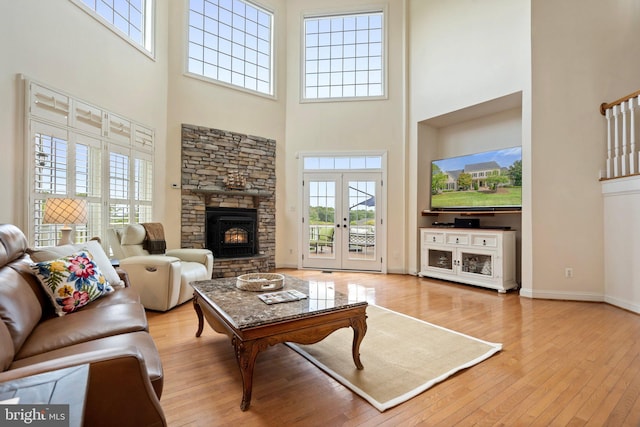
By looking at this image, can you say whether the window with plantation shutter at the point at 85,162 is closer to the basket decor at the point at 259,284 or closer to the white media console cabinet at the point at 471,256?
the basket decor at the point at 259,284

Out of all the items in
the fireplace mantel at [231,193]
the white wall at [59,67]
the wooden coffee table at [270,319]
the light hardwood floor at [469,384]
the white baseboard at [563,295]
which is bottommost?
the light hardwood floor at [469,384]

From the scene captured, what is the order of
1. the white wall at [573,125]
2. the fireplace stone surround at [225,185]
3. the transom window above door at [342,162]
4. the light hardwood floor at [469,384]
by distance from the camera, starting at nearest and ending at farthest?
the light hardwood floor at [469,384]
the white wall at [573,125]
the fireplace stone surround at [225,185]
the transom window above door at [342,162]

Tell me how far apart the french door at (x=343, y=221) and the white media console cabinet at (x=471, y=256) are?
0.89 meters

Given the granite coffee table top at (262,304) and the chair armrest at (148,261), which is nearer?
the granite coffee table top at (262,304)

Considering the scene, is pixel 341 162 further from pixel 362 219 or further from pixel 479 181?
pixel 479 181

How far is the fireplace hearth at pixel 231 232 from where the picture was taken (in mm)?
5496

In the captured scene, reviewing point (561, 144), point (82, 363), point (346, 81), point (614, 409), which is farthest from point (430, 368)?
point (346, 81)

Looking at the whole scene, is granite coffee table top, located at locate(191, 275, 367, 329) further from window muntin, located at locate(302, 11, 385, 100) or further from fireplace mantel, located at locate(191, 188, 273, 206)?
window muntin, located at locate(302, 11, 385, 100)

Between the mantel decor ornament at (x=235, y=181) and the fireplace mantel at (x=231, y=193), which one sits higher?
the mantel decor ornament at (x=235, y=181)

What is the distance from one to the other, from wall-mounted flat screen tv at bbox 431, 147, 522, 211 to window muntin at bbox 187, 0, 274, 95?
3.75 m

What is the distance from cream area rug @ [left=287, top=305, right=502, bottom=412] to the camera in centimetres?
196

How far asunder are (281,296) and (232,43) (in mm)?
5475

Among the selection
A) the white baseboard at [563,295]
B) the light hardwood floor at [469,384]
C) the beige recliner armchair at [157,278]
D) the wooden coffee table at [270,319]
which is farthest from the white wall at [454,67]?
the beige recliner armchair at [157,278]

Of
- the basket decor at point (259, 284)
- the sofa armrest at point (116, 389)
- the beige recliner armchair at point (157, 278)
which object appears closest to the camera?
the sofa armrest at point (116, 389)
